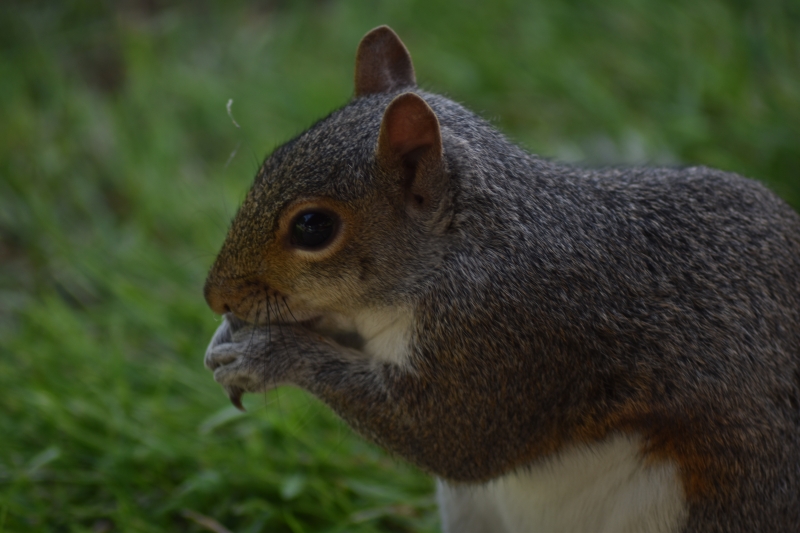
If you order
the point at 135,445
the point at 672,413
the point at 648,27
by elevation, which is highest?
the point at 648,27

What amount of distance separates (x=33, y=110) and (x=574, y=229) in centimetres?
496

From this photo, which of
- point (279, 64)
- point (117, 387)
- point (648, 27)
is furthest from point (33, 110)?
point (648, 27)

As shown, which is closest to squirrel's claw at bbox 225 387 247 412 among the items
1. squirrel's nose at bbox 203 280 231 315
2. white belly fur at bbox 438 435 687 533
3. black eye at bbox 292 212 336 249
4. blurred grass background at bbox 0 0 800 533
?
squirrel's nose at bbox 203 280 231 315

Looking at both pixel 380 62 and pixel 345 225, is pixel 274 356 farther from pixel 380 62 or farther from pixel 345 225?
pixel 380 62

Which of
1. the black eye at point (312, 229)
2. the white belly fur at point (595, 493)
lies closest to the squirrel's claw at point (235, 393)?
the black eye at point (312, 229)

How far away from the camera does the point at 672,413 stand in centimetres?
248

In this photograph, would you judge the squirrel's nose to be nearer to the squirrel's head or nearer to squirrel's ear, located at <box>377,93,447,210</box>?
the squirrel's head

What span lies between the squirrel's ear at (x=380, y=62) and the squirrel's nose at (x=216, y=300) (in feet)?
2.63

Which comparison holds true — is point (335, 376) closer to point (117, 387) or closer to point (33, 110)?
point (117, 387)

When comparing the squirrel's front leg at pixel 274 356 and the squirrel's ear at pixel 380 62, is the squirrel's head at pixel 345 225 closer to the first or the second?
the squirrel's front leg at pixel 274 356

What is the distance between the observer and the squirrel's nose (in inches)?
104

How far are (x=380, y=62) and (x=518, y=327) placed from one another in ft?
3.36

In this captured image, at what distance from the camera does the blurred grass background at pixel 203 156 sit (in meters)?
→ 3.53

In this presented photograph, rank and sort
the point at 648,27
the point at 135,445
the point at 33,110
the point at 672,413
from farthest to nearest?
the point at 33,110
the point at 648,27
the point at 135,445
the point at 672,413
